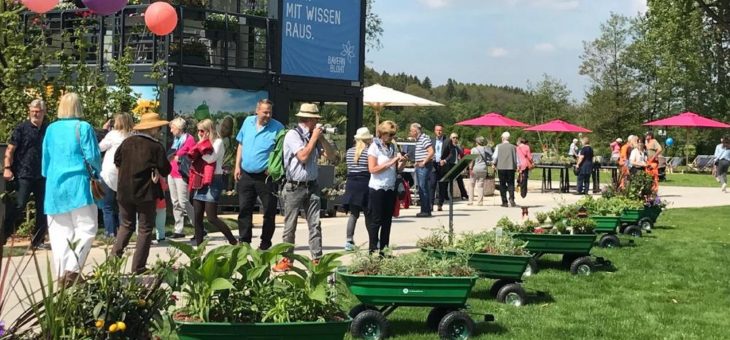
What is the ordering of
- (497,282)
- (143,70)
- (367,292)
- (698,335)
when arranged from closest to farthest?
(367,292) < (698,335) < (497,282) < (143,70)

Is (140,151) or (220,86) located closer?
(140,151)

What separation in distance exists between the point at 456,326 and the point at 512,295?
158 centimetres

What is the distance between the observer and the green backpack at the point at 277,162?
10.1 metres

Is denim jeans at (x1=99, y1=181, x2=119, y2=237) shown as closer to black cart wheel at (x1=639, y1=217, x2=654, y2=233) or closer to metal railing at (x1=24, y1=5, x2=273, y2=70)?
metal railing at (x1=24, y1=5, x2=273, y2=70)

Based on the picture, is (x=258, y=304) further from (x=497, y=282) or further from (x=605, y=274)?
(x=605, y=274)

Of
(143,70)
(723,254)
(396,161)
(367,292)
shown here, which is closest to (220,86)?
(143,70)

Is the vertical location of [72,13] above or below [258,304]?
above

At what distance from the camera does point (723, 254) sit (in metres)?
13.1

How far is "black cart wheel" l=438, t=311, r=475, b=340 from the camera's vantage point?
7.05 metres

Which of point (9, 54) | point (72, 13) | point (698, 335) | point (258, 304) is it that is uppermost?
point (72, 13)

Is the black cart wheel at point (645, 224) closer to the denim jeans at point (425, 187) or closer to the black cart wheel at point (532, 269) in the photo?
the denim jeans at point (425, 187)

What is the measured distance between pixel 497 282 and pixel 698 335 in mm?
1871

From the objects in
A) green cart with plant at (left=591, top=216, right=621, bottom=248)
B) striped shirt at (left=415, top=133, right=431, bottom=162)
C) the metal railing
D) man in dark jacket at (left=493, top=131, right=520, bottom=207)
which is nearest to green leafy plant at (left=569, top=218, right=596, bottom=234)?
green cart with plant at (left=591, top=216, right=621, bottom=248)

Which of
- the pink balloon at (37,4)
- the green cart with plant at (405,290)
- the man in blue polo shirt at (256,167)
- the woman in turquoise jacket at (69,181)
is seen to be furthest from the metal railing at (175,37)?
the green cart with plant at (405,290)
